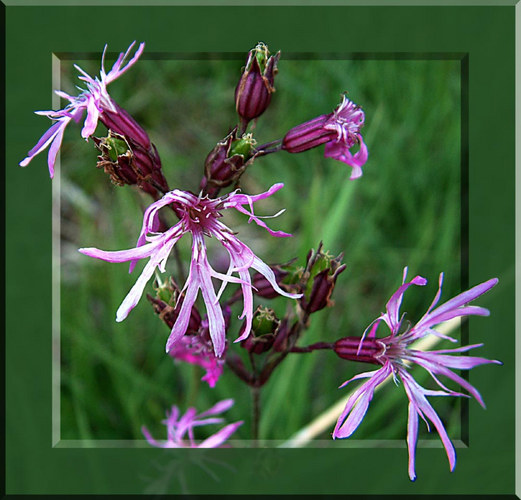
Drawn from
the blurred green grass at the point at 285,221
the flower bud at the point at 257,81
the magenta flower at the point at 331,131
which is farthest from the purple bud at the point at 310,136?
the blurred green grass at the point at 285,221

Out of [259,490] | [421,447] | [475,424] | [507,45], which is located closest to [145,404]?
[259,490]

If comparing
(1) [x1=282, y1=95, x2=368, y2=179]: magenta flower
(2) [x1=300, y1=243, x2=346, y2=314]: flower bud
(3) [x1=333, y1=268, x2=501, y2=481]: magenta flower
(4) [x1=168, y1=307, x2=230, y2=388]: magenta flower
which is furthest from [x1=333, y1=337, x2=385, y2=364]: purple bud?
(1) [x1=282, y1=95, x2=368, y2=179]: magenta flower

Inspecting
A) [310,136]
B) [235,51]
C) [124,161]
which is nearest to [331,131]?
[310,136]

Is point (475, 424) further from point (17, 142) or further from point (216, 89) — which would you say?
point (216, 89)

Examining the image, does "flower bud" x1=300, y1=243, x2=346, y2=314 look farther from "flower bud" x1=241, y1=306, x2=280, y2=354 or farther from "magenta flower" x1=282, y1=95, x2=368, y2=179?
"magenta flower" x1=282, y1=95, x2=368, y2=179

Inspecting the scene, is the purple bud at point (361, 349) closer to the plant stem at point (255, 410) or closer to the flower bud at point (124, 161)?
the plant stem at point (255, 410)

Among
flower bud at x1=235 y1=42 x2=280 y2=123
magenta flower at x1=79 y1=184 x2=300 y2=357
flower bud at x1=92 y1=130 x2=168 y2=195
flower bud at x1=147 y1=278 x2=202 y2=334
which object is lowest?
flower bud at x1=147 y1=278 x2=202 y2=334

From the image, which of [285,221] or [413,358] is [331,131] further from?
[285,221]
